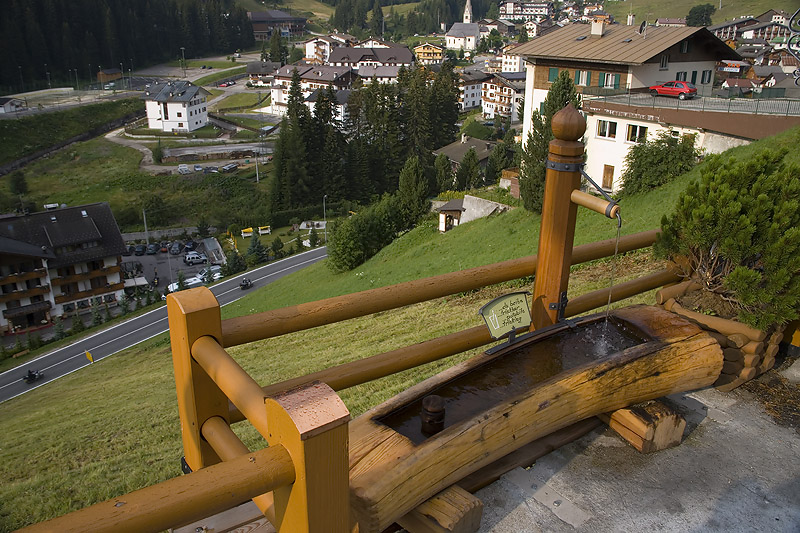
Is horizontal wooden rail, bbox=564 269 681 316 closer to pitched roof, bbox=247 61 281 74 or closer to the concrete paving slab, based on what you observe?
the concrete paving slab

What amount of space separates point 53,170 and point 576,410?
87674mm

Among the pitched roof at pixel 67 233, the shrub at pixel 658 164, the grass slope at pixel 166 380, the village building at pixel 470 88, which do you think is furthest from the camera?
the village building at pixel 470 88

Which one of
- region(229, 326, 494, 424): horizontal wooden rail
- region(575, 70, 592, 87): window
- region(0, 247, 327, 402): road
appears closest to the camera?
region(229, 326, 494, 424): horizontal wooden rail

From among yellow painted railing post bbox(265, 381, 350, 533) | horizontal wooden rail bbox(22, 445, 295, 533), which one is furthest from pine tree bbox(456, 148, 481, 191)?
horizontal wooden rail bbox(22, 445, 295, 533)

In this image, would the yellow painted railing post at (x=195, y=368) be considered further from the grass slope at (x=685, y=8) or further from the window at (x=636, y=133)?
the grass slope at (x=685, y=8)

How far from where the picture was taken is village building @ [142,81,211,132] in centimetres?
9438

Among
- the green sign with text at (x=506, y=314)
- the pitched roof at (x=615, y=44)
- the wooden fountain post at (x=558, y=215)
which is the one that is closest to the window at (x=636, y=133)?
the pitched roof at (x=615, y=44)

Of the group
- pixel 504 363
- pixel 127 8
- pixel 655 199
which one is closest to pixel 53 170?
pixel 127 8

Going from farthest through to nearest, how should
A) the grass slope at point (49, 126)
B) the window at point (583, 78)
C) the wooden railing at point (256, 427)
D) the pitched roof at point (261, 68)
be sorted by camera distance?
1. the pitched roof at point (261, 68)
2. the grass slope at point (49, 126)
3. the window at point (583, 78)
4. the wooden railing at point (256, 427)

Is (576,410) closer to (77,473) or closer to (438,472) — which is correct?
(438,472)

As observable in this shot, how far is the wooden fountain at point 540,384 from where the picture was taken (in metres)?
3.14

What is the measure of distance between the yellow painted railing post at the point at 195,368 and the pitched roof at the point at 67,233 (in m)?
47.9

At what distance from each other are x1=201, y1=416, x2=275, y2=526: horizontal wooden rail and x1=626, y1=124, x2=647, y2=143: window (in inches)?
1167

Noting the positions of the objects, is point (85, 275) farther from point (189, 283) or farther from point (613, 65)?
point (613, 65)
